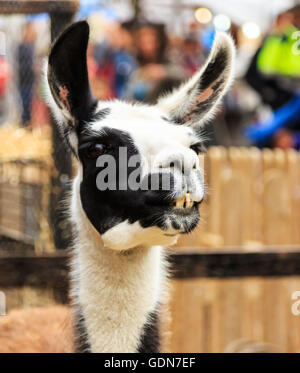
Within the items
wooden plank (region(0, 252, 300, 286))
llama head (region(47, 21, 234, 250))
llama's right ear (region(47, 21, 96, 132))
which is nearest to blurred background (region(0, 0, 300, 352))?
wooden plank (region(0, 252, 300, 286))

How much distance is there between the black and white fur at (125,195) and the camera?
1942mm

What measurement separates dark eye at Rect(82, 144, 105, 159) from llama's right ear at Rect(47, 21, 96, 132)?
16 cm

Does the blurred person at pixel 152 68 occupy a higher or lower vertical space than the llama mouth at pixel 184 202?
higher

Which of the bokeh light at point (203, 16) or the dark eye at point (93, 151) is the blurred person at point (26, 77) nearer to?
the dark eye at point (93, 151)

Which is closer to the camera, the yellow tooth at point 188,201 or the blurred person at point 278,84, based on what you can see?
the yellow tooth at point 188,201

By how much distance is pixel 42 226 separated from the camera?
410cm

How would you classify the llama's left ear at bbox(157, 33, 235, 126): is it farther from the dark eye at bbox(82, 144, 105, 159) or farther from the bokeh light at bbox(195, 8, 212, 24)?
the bokeh light at bbox(195, 8, 212, 24)

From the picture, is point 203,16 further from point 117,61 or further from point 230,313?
point 230,313

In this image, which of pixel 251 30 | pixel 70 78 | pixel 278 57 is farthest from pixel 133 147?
Answer: pixel 251 30

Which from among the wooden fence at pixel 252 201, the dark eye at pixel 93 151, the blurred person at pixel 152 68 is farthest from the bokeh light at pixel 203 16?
the dark eye at pixel 93 151

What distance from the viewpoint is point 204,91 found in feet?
7.82

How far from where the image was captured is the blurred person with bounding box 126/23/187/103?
6.04 m

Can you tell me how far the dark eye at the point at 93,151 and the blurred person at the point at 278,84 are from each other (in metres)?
4.08
